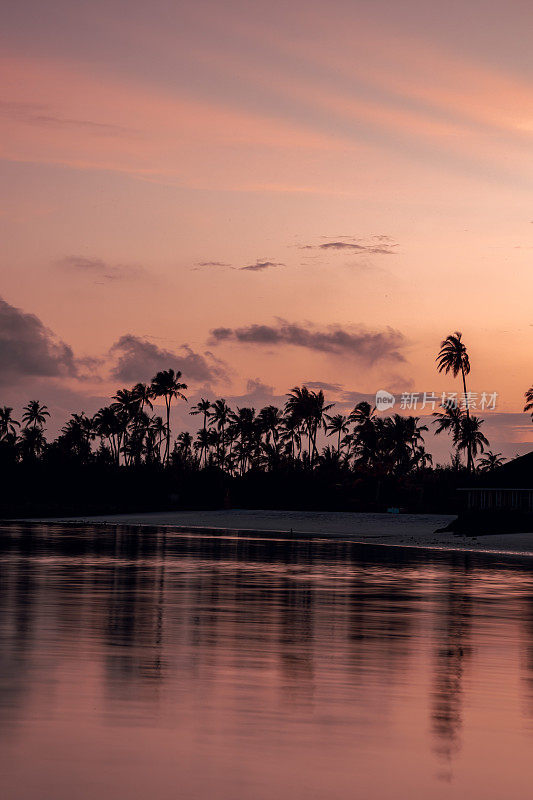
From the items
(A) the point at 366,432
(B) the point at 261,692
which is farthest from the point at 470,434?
(B) the point at 261,692

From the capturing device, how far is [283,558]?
4312cm

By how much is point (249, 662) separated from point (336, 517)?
81612 millimetres

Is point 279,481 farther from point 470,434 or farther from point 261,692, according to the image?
point 261,692

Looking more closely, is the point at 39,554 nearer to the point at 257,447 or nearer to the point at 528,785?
the point at 528,785

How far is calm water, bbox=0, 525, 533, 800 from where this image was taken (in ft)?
28.0

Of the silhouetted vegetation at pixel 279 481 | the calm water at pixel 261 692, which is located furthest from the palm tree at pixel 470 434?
the calm water at pixel 261 692

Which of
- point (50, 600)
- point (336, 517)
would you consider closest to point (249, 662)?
point (50, 600)

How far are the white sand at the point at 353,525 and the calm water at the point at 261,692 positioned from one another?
32878 mm

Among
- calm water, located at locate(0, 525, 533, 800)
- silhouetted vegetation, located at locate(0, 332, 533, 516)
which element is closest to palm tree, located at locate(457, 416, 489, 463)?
silhouetted vegetation, located at locate(0, 332, 533, 516)

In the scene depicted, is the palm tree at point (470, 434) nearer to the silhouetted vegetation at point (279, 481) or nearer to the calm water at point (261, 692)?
the silhouetted vegetation at point (279, 481)

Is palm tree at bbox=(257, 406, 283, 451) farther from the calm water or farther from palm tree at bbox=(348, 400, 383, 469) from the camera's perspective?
the calm water

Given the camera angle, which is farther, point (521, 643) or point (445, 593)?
point (445, 593)

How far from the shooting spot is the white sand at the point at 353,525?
60156 mm

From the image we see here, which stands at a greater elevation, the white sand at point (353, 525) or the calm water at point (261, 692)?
the white sand at point (353, 525)
